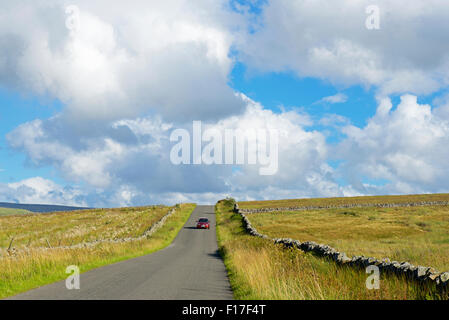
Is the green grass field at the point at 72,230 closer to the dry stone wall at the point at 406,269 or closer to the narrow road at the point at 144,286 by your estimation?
the narrow road at the point at 144,286

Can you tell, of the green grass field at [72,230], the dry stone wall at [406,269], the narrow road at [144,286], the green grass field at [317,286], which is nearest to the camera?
the dry stone wall at [406,269]

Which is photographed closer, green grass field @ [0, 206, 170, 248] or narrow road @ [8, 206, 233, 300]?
narrow road @ [8, 206, 233, 300]

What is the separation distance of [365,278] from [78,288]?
8.72m

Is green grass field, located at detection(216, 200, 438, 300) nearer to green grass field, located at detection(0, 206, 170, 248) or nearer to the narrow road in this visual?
the narrow road

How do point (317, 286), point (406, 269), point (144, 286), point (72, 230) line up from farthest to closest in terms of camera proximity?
point (72, 230), point (144, 286), point (406, 269), point (317, 286)

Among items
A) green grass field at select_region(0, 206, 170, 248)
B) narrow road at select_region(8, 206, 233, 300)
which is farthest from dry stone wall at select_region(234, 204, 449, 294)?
green grass field at select_region(0, 206, 170, 248)

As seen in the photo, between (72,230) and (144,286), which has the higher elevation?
(72,230)

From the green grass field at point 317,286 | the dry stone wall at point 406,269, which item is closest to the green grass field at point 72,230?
the green grass field at point 317,286

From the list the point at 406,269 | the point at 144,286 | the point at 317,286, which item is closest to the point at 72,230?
the point at 144,286

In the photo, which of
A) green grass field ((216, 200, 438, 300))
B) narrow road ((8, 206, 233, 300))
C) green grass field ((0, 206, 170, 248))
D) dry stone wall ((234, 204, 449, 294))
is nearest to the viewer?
dry stone wall ((234, 204, 449, 294))

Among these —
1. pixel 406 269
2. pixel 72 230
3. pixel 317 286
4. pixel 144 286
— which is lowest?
pixel 144 286

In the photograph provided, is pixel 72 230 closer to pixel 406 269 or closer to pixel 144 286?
pixel 144 286

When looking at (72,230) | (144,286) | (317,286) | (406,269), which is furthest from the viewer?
(72,230)
